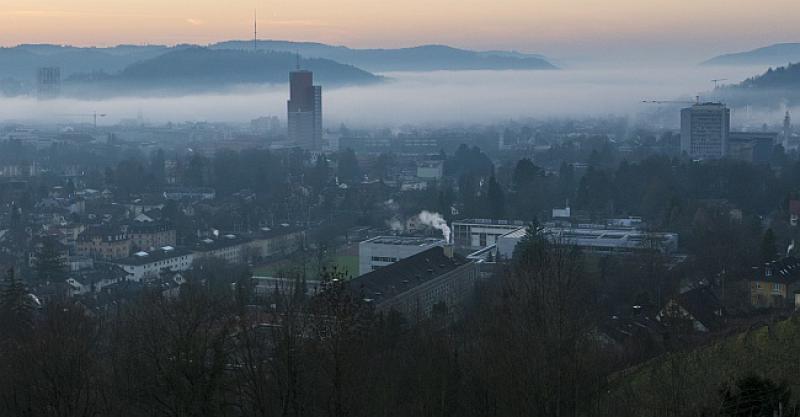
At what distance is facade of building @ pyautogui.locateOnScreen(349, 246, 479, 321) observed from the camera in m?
12.9

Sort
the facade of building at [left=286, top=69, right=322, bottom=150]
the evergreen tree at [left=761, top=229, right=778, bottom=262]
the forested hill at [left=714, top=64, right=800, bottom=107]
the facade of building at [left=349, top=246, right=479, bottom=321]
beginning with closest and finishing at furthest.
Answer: the facade of building at [left=349, top=246, right=479, bottom=321]
the evergreen tree at [left=761, top=229, right=778, bottom=262]
the facade of building at [left=286, top=69, right=322, bottom=150]
the forested hill at [left=714, top=64, right=800, bottom=107]

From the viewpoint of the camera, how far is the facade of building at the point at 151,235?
67.3 feet

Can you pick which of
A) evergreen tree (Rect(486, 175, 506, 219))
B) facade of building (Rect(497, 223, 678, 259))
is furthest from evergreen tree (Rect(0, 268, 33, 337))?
evergreen tree (Rect(486, 175, 506, 219))

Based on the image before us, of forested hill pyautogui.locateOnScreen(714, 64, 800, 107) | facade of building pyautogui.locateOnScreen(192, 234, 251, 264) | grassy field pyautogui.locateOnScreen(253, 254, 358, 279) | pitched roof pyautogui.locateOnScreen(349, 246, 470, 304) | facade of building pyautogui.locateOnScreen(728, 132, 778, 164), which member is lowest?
grassy field pyautogui.locateOnScreen(253, 254, 358, 279)

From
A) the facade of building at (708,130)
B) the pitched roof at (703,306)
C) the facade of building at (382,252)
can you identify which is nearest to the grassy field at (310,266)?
the facade of building at (382,252)

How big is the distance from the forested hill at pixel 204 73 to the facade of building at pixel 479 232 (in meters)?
60.1

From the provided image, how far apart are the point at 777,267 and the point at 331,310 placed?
29.8 feet

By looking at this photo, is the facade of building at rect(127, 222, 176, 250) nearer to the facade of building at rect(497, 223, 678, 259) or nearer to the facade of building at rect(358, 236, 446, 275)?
the facade of building at rect(358, 236, 446, 275)

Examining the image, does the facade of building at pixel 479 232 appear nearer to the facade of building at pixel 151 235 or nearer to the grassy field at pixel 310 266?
the grassy field at pixel 310 266

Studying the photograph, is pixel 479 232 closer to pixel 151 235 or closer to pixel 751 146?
pixel 151 235

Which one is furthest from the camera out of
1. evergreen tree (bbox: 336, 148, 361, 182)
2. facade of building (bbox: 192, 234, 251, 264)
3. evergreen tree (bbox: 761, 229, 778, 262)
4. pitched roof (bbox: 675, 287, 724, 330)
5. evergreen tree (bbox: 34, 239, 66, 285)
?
evergreen tree (bbox: 336, 148, 361, 182)

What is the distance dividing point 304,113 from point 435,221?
92.9ft

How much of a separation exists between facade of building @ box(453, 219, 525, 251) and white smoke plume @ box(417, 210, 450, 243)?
0.20 meters

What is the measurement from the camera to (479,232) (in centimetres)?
2097
